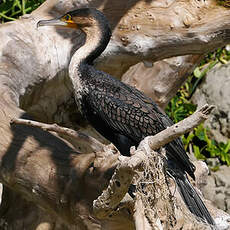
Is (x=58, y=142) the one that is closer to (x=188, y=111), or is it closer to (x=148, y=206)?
(x=148, y=206)

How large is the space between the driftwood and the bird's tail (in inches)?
18.9

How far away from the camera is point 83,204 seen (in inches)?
98.8

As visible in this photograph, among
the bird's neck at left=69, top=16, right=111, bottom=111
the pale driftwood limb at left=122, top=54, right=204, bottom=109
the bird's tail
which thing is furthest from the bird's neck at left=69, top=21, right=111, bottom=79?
the pale driftwood limb at left=122, top=54, right=204, bottom=109

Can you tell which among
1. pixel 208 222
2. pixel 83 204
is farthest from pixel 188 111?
pixel 83 204

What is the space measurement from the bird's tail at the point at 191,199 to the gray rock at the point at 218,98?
2.77 meters

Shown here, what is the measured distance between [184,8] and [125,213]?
210 centimetres

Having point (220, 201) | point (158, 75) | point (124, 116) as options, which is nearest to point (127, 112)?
point (124, 116)

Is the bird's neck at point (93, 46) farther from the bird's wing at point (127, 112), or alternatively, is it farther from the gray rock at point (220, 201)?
the gray rock at point (220, 201)

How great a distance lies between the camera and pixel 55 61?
13.3 feet

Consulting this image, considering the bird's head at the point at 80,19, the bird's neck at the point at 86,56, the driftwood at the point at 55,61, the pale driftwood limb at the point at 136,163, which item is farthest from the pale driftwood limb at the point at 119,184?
the bird's head at the point at 80,19

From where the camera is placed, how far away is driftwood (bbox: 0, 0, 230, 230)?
2893 mm

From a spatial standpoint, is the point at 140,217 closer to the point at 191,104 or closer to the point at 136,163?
the point at 136,163

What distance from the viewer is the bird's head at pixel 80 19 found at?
3.55 metres

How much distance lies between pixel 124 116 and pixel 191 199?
1.98 ft
